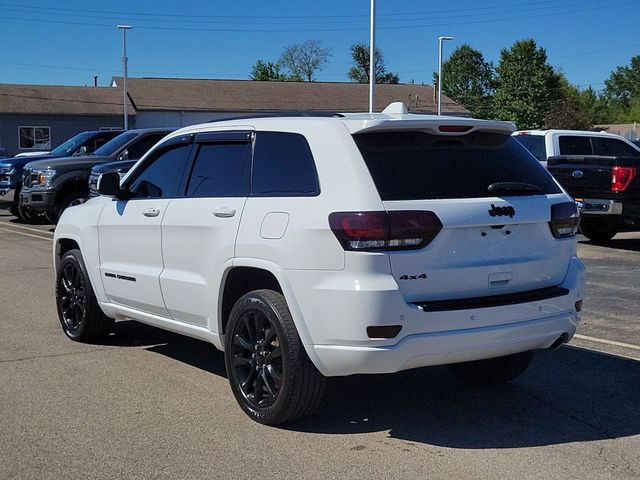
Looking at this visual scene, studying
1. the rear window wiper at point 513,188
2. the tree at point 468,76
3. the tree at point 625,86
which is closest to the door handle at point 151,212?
the rear window wiper at point 513,188

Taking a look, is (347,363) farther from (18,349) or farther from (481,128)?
(18,349)

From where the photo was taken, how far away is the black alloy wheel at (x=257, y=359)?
483cm

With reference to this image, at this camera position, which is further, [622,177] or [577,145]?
[577,145]

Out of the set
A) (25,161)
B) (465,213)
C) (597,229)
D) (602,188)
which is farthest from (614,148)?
(465,213)

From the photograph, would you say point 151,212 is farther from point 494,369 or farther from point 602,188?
point 602,188

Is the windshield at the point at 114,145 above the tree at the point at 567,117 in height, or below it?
below

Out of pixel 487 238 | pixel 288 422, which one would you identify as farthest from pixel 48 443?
pixel 487 238

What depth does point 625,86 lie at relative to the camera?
426 feet

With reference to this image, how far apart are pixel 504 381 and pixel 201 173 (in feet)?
8.61

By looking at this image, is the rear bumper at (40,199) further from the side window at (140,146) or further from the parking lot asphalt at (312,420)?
the parking lot asphalt at (312,420)

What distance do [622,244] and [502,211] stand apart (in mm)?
10852

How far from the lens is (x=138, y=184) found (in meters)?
6.41

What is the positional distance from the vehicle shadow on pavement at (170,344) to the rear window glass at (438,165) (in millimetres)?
2298

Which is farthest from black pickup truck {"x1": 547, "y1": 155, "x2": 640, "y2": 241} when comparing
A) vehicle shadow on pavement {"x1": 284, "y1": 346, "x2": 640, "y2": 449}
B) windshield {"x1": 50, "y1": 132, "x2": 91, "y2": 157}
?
windshield {"x1": 50, "y1": 132, "x2": 91, "y2": 157}
